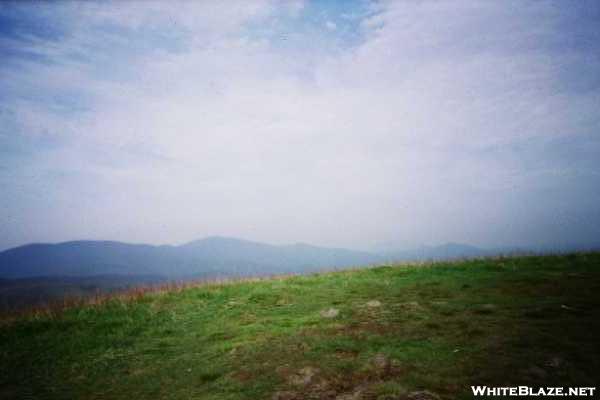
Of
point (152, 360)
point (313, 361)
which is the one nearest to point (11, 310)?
point (152, 360)

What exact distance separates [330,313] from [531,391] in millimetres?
6588

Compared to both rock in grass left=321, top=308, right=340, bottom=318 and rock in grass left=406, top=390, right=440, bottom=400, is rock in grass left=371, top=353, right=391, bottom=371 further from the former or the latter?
rock in grass left=321, top=308, right=340, bottom=318

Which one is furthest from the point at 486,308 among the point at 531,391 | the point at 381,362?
the point at 531,391

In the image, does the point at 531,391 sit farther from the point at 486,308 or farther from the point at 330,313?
the point at 330,313

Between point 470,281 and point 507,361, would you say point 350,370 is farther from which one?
point 470,281

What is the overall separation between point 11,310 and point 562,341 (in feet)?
74.5

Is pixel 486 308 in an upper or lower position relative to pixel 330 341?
upper

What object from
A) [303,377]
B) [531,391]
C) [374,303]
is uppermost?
[374,303]

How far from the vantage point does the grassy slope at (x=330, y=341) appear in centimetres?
654

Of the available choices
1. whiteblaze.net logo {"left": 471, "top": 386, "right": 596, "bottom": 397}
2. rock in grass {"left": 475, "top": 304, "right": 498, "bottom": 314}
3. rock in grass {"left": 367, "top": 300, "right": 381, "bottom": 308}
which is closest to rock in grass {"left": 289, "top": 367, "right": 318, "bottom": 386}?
whiteblaze.net logo {"left": 471, "top": 386, "right": 596, "bottom": 397}

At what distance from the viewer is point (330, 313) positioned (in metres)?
11.6

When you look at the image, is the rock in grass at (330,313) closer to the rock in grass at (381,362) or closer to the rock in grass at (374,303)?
the rock in grass at (374,303)

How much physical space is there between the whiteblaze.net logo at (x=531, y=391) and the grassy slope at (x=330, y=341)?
0.49ft

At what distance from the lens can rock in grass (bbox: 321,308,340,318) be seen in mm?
11398
